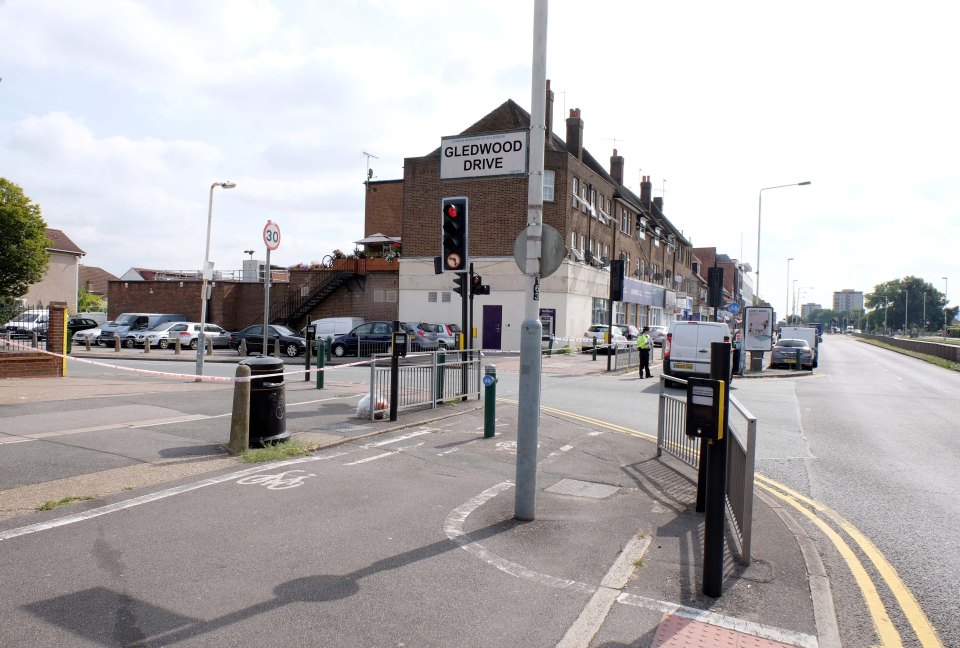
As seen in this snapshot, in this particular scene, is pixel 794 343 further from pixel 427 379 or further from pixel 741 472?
pixel 741 472

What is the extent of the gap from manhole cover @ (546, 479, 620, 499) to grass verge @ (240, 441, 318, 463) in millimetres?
3256

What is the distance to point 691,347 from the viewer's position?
62.0 ft

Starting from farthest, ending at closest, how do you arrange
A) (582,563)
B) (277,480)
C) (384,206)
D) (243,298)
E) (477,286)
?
(384,206) < (243,298) < (477,286) < (277,480) < (582,563)

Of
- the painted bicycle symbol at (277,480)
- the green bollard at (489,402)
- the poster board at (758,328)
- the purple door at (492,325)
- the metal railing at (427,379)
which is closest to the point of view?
the painted bicycle symbol at (277,480)

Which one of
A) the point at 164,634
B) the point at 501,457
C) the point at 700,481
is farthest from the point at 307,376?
the point at 164,634

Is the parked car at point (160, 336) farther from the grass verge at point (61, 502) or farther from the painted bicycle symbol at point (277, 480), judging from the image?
the grass verge at point (61, 502)

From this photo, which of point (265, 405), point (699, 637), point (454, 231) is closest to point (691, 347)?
point (454, 231)

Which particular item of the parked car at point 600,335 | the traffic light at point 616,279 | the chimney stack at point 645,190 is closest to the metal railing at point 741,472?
the traffic light at point 616,279

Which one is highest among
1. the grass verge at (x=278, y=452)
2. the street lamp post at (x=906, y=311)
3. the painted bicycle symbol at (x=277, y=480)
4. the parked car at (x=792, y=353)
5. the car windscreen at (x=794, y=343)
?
the street lamp post at (x=906, y=311)

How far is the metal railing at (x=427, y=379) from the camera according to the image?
37.3ft

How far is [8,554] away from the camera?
4.91m

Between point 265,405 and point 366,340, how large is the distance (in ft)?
67.6

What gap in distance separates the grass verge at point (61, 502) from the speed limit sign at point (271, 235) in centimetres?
969

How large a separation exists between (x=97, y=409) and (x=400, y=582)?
29.0 feet
